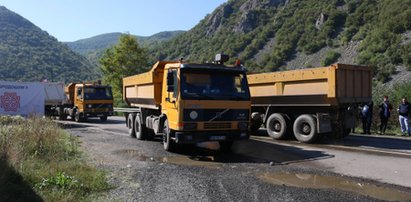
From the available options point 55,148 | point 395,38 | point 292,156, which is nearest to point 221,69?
point 292,156

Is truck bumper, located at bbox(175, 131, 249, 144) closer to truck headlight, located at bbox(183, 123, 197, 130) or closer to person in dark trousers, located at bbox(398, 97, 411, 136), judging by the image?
truck headlight, located at bbox(183, 123, 197, 130)

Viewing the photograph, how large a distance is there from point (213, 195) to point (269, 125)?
8.82 meters

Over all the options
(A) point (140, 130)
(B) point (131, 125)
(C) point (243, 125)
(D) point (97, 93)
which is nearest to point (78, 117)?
(D) point (97, 93)

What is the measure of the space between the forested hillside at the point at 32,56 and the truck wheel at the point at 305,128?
65783mm

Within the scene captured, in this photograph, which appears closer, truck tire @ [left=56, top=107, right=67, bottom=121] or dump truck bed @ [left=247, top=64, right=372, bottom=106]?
dump truck bed @ [left=247, top=64, right=372, bottom=106]

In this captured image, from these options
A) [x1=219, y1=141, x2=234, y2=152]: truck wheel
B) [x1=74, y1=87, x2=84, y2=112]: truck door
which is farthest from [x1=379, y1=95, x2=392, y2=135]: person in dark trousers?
[x1=74, y1=87, x2=84, y2=112]: truck door

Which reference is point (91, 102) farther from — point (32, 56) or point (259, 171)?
point (32, 56)

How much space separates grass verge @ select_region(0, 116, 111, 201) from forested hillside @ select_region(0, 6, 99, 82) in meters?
66.4

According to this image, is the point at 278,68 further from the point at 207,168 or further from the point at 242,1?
the point at 207,168

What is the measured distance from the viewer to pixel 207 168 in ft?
30.8

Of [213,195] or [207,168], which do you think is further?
[207,168]

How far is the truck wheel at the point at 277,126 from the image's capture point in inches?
584

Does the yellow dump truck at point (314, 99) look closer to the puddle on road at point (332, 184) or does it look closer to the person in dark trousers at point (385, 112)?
the person in dark trousers at point (385, 112)

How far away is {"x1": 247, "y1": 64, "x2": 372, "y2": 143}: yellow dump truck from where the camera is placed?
13.5 meters
